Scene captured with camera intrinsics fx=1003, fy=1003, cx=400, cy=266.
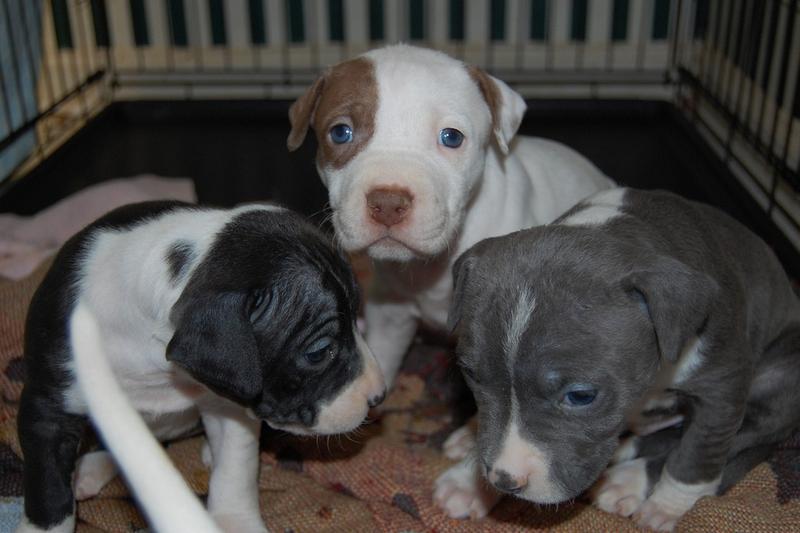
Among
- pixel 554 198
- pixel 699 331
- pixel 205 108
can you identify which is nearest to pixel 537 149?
pixel 554 198

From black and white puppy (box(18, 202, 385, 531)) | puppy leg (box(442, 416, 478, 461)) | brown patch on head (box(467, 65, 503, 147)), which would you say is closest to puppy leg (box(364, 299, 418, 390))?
puppy leg (box(442, 416, 478, 461))

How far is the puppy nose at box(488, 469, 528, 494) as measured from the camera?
2.78m

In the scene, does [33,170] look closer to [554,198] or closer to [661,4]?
[554,198]

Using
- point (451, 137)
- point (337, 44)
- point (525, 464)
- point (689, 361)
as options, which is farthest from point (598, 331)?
point (337, 44)

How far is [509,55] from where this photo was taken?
7926 mm

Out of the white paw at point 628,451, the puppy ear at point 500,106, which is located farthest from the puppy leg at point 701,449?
the puppy ear at point 500,106

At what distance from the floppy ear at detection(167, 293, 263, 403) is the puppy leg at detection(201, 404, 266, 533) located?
2.09 feet

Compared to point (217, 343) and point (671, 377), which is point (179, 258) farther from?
point (671, 377)

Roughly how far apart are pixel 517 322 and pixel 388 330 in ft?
5.21

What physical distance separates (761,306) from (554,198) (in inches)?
42.9

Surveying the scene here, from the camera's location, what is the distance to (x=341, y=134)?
12.0 ft

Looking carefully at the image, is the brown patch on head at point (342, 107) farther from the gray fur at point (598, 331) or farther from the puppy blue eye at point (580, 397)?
the puppy blue eye at point (580, 397)

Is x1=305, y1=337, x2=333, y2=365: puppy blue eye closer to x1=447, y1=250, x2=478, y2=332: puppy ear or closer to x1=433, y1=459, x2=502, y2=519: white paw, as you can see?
x1=447, y1=250, x2=478, y2=332: puppy ear

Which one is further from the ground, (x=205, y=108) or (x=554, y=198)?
(x=554, y=198)
